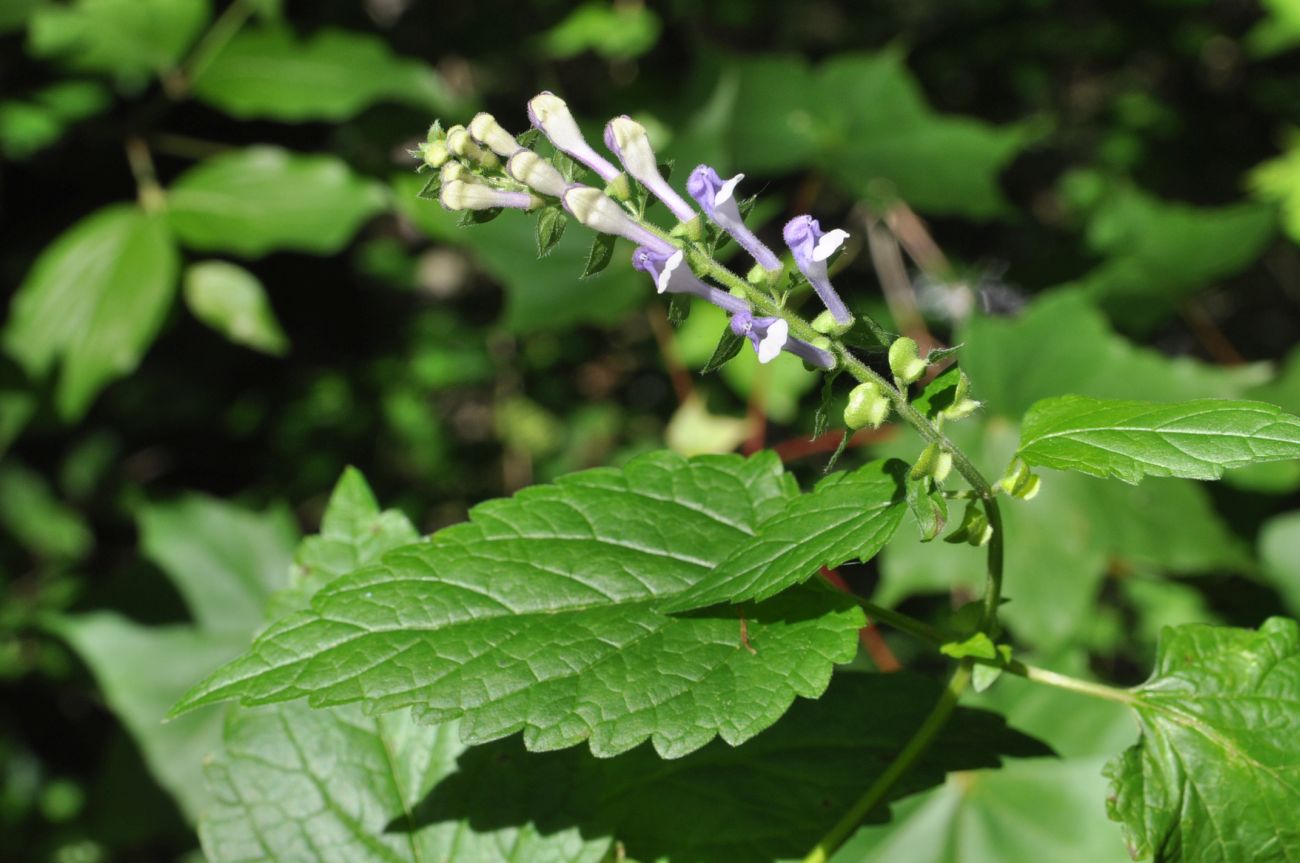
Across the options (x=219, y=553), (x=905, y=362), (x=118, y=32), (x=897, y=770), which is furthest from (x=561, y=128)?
(x=118, y=32)

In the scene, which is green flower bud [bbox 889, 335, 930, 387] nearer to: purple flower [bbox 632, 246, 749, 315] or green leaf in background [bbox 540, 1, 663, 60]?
purple flower [bbox 632, 246, 749, 315]

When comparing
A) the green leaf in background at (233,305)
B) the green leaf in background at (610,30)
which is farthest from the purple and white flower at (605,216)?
the green leaf in background at (610,30)

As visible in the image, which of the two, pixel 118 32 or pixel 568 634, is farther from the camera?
pixel 118 32

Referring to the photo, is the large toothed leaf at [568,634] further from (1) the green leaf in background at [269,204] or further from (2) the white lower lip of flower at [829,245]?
(1) the green leaf in background at [269,204]

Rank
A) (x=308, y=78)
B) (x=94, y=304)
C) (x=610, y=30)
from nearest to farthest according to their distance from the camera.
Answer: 1. (x=94, y=304)
2. (x=308, y=78)
3. (x=610, y=30)

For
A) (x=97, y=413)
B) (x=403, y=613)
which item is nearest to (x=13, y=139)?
(x=97, y=413)

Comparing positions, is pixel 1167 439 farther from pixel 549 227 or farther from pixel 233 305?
pixel 233 305
